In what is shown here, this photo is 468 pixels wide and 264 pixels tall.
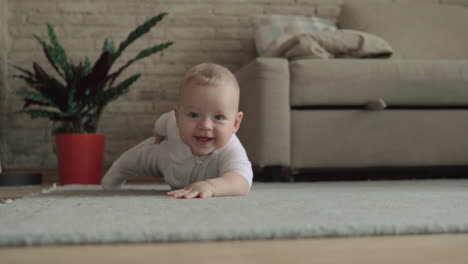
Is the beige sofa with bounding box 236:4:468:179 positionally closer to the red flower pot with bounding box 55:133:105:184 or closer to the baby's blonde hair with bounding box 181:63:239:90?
the red flower pot with bounding box 55:133:105:184

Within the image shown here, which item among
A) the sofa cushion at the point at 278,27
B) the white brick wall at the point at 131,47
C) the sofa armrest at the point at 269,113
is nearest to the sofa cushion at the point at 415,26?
the sofa cushion at the point at 278,27

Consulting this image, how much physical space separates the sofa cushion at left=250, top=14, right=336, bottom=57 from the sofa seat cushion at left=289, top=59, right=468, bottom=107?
525 millimetres

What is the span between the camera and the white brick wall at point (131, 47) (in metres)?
2.62

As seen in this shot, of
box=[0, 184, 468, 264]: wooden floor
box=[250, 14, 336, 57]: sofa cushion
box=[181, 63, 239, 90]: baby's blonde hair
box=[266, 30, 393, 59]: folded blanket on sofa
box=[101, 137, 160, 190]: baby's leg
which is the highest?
box=[250, 14, 336, 57]: sofa cushion

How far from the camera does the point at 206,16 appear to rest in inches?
109

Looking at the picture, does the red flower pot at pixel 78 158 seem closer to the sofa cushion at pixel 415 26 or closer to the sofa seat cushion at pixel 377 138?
the sofa seat cushion at pixel 377 138

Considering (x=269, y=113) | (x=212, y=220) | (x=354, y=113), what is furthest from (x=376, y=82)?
(x=212, y=220)

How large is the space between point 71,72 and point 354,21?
57.7 inches

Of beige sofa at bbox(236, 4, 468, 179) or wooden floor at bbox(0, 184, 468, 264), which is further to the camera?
beige sofa at bbox(236, 4, 468, 179)

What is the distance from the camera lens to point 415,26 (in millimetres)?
2617

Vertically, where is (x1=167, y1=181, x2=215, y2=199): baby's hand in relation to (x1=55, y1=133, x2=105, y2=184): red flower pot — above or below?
above

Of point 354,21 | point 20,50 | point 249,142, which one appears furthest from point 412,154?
point 20,50

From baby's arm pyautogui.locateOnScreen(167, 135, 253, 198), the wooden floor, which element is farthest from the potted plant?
the wooden floor

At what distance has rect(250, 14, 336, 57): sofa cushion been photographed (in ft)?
7.99
